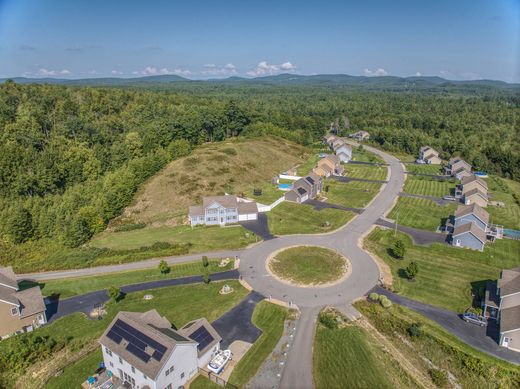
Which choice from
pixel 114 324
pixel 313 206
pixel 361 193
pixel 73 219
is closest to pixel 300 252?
pixel 313 206

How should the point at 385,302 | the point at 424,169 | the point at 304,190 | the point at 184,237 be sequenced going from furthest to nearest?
the point at 424,169 → the point at 304,190 → the point at 184,237 → the point at 385,302

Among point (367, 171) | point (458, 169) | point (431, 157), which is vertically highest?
point (431, 157)

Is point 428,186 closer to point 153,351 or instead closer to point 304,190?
point 304,190

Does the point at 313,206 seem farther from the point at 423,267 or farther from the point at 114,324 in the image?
the point at 114,324

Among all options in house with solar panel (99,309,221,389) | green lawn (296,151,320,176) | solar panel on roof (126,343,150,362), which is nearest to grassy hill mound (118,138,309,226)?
green lawn (296,151,320,176)

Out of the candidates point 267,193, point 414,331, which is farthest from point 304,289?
point 267,193

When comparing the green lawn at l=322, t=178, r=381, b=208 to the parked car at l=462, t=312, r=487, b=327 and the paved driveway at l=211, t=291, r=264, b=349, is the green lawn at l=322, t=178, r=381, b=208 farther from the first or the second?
the paved driveway at l=211, t=291, r=264, b=349
